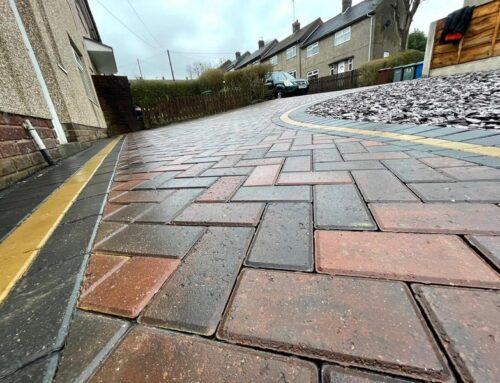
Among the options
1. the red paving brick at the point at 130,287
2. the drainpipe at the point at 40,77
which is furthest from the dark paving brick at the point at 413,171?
the drainpipe at the point at 40,77

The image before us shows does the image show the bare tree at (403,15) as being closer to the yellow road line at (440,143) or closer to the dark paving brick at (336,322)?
the yellow road line at (440,143)

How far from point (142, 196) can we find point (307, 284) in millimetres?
1233

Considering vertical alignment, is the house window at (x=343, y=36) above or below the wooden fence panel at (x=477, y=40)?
above

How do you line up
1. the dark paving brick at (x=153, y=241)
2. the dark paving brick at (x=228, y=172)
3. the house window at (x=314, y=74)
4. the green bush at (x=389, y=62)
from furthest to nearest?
→ the house window at (x=314, y=74)
the green bush at (x=389, y=62)
the dark paving brick at (x=228, y=172)
the dark paving brick at (x=153, y=241)

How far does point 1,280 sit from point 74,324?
438mm

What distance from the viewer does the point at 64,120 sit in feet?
11.5

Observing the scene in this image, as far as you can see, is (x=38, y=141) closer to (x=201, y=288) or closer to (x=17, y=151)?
(x=17, y=151)

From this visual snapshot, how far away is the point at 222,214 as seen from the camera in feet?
3.72

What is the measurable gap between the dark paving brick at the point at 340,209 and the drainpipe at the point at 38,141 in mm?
2833

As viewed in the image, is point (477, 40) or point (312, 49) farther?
point (312, 49)

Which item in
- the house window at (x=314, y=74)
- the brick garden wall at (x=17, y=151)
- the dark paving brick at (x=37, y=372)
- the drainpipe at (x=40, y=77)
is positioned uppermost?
the house window at (x=314, y=74)

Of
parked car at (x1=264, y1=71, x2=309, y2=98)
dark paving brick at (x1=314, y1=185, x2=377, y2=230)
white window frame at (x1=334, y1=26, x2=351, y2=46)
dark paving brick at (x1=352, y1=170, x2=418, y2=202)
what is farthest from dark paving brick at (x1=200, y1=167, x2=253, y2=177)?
white window frame at (x1=334, y1=26, x2=351, y2=46)

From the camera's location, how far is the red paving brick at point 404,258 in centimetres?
63

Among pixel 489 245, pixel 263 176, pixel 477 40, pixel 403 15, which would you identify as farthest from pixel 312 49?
pixel 489 245
